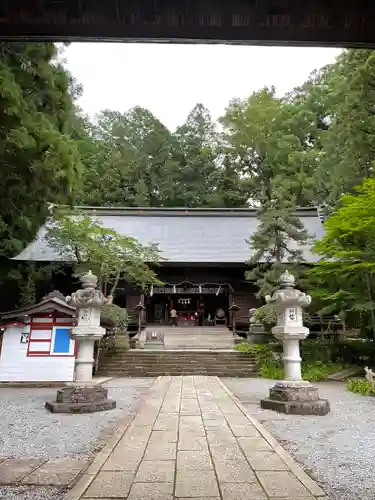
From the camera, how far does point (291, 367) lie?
7430mm

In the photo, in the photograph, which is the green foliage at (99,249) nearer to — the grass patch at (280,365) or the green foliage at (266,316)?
the green foliage at (266,316)

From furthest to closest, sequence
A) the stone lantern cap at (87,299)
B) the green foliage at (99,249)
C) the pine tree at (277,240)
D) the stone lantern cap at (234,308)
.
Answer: the stone lantern cap at (234,308), the pine tree at (277,240), the green foliage at (99,249), the stone lantern cap at (87,299)

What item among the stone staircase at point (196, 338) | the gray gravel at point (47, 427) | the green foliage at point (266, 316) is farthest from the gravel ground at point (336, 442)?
the stone staircase at point (196, 338)

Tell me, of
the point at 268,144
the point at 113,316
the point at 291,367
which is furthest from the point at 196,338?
the point at 268,144

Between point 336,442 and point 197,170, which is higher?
point 197,170

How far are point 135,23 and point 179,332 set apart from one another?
57.0ft

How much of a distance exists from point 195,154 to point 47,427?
3235cm

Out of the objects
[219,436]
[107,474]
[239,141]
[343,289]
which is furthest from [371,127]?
[239,141]

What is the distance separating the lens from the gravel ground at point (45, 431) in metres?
3.19

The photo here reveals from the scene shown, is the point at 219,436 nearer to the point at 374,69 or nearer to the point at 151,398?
the point at 151,398

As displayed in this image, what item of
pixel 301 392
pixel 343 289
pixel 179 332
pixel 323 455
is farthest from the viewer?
pixel 179 332

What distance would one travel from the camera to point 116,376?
13078mm

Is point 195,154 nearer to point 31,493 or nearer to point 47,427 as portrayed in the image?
point 47,427

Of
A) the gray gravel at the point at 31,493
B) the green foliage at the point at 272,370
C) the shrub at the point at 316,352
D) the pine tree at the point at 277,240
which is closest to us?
the gray gravel at the point at 31,493
